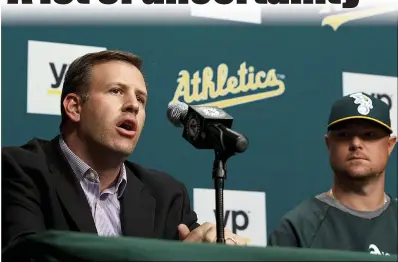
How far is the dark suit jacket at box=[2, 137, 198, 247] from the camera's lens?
59.4 inches

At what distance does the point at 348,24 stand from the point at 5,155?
1133mm

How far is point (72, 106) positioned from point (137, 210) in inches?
10.4

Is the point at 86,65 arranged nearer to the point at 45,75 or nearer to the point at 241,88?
the point at 45,75

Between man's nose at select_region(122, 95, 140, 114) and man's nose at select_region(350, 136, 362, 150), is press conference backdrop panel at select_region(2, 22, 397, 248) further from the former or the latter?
man's nose at select_region(122, 95, 140, 114)

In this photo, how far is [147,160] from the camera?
6.95ft

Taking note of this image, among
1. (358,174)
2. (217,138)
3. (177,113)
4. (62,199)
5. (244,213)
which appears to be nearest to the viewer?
(217,138)

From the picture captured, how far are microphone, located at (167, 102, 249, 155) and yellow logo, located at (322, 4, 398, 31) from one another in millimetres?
1132

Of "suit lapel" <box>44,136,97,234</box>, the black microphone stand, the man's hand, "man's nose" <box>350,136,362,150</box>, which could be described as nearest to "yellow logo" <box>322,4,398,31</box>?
"man's nose" <box>350,136,362,150</box>

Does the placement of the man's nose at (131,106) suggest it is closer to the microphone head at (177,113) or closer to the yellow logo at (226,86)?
the microphone head at (177,113)

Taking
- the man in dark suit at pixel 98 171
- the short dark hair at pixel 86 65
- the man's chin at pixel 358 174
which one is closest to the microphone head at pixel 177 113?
the man in dark suit at pixel 98 171

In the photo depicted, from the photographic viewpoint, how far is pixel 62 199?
1.55m

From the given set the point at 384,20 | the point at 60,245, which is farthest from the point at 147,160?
the point at 60,245

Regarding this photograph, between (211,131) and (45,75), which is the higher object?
(45,75)

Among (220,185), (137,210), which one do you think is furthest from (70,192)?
(220,185)
